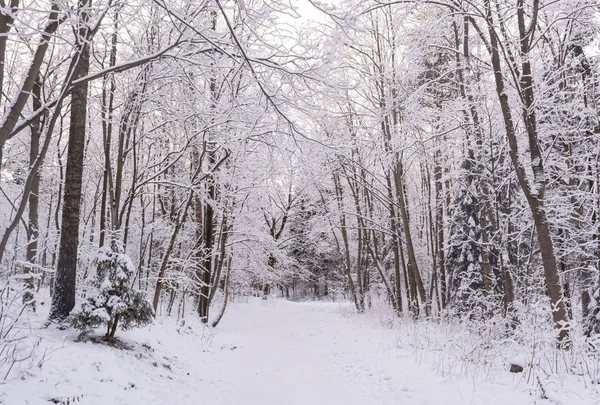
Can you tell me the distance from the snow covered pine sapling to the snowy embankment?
0.38 meters

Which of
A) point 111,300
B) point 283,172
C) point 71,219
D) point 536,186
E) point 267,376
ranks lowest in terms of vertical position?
point 267,376

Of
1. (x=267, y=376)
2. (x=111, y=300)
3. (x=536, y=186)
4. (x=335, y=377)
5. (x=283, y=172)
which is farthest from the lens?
(x=283, y=172)

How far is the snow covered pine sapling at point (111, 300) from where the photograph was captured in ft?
20.3

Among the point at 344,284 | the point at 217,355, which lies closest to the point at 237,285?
the point at 344,284

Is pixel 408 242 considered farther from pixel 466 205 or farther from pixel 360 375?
pixel 360 375

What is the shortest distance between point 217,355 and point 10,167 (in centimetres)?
1020

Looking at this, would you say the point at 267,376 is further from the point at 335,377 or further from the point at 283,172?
the point at 283,172

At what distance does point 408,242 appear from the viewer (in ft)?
42.7

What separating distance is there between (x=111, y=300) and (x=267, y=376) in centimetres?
308

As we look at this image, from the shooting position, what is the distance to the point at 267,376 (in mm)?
7266

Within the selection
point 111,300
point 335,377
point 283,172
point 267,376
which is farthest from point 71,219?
point 283,172

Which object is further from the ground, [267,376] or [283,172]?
[283,172]

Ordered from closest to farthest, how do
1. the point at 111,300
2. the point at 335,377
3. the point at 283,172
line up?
the point at 111,300, the point at 335,377, the point at 283,172

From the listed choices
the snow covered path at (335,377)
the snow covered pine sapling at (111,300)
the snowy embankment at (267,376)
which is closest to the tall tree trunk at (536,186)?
the snowy embankment at (267,376)
